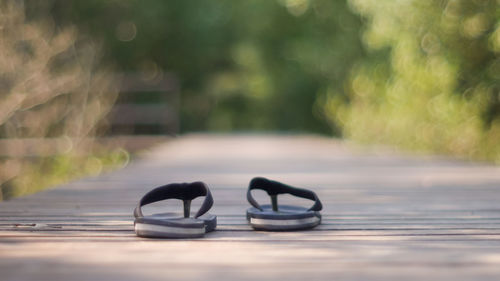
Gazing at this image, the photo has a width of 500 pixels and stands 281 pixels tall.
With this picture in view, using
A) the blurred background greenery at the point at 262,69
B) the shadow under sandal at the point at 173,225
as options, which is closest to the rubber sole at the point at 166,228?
the shadow under sandal at the point at 173,225

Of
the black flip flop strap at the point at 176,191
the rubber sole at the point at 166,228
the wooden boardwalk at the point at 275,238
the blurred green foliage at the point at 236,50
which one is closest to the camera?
the wooden boardwalk at the point at 275,238

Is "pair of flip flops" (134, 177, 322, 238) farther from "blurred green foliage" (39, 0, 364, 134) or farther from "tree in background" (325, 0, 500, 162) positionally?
"blurred green foliage" (39, 0, 364, 134)

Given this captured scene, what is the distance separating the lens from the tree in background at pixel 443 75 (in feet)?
13.2

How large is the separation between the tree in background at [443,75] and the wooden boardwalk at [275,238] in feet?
5.66

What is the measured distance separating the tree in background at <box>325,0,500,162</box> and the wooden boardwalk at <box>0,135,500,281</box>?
5.66 feet

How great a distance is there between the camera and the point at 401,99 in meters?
4.95

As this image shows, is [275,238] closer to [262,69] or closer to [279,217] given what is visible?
[279,217]

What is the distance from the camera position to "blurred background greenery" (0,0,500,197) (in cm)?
422

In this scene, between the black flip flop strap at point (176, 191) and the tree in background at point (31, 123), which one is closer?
the black flip flop strap at point (176, 191)

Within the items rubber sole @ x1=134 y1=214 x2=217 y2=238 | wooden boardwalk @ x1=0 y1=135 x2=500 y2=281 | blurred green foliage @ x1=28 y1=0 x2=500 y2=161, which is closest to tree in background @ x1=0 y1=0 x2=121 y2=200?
wooden boardwalk @ x1=0 y1=135 x2=500 y2=281

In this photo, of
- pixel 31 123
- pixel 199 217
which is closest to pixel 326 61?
pixel 31 123

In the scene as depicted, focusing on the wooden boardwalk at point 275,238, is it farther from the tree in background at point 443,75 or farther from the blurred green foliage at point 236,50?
the blurred green foliage at point 236,50

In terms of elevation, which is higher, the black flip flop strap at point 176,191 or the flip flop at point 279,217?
the black flip flop strap at point 176,191

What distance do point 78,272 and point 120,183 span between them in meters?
1.59
